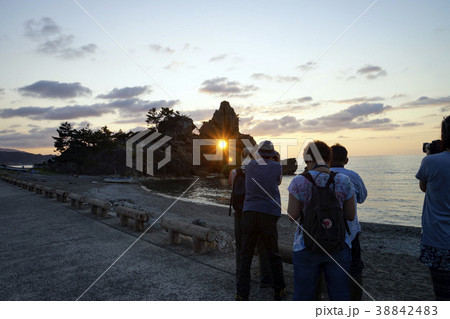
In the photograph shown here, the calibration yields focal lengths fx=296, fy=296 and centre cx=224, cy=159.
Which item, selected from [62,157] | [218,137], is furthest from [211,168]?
[62,157]

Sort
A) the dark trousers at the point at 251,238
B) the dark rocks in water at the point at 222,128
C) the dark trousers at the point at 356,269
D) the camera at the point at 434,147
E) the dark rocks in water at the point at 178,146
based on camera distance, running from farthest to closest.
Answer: the dark rocks in water at the point at 222,128
the dark rocks in water at the point at 178,146
the dark trousers at the point at 251,238
the dark trousers at the point at 356,269
the camera at the point at 434,147

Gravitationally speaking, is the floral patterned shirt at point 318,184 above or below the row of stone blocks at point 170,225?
above

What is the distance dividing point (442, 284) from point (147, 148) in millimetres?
111304

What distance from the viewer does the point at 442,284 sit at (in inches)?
123

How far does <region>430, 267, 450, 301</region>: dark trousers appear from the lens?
3.09 metres

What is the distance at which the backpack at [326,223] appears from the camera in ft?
10.2

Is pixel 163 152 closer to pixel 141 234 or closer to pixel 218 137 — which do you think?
pixel 218 137

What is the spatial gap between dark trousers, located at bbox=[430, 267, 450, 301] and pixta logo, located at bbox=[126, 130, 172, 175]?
10005cm

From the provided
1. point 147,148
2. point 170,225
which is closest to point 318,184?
point 170,225

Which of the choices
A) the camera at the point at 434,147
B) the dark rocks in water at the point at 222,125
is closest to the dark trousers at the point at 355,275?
the camera at the point at 434,147

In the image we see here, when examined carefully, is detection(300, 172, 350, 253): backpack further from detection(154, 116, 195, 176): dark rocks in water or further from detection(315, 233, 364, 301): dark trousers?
detection(154, 116, 195, 176): dark rocks in water

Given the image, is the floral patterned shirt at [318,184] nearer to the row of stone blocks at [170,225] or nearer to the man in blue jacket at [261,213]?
the man in blue jacket at [261,213]

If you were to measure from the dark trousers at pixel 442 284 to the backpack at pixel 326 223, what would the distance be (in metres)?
1.04

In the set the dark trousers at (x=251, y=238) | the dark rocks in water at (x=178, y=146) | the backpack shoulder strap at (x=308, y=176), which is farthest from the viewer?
the dark rocks in water at (x=178, y=146)
